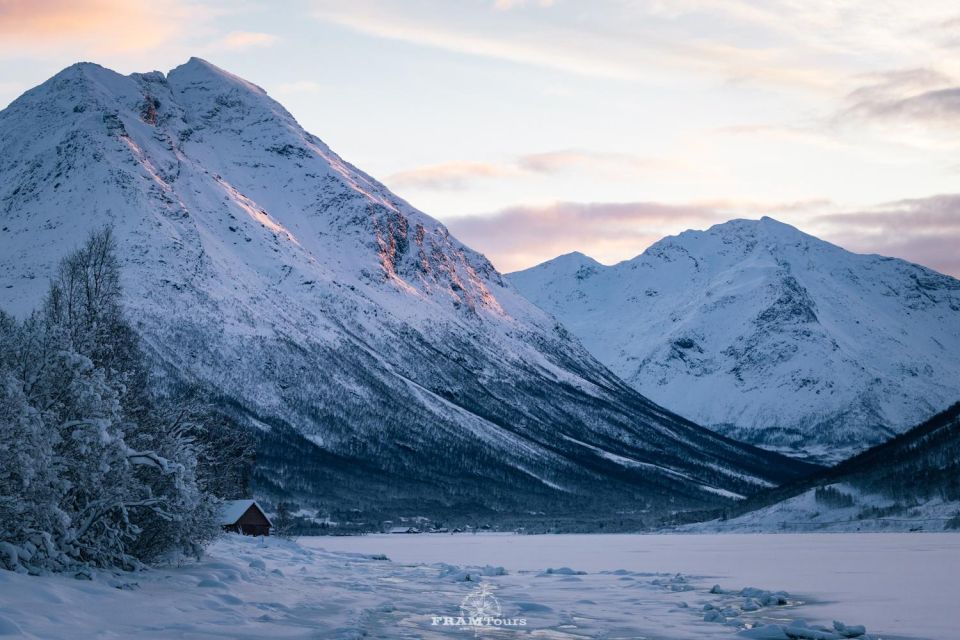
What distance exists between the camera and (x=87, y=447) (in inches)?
1549

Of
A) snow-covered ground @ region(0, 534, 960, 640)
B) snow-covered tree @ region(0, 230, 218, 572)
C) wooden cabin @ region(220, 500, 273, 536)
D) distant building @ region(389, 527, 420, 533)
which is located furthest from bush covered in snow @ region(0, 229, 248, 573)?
distant building @ region(389, 527, 420, 533)

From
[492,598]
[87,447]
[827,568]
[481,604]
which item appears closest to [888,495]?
[827,568]

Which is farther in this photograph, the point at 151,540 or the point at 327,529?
the point at 327,529

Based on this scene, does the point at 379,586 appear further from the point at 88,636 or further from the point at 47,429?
the point at 88,636

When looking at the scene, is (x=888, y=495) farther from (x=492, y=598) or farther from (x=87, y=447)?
(x=87, y=447)

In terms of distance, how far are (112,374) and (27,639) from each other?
19625 millimetres

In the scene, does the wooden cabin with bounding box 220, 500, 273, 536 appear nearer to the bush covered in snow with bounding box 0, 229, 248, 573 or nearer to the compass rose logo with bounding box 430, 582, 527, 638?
the bush covered in snow with bounding box 0, 229, 248, 573

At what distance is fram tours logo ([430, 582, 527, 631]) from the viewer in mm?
40781

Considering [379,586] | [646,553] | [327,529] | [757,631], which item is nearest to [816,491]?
[646,553]

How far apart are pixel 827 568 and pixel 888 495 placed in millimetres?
79089

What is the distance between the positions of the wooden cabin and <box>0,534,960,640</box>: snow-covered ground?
2587 cm

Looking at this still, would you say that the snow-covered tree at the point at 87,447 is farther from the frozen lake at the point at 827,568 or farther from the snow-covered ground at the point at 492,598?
the frozen lake at the point at 827,568

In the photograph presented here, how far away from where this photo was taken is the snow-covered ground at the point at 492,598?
34.5 m

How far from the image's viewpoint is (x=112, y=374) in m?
45.9
